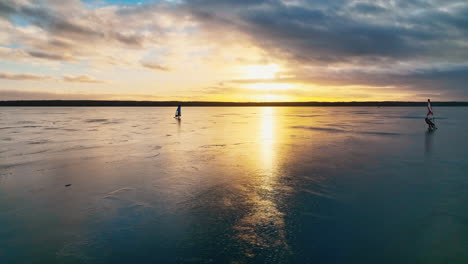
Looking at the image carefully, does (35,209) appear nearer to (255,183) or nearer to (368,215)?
(255,183)

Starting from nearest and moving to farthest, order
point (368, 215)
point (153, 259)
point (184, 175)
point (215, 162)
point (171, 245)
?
1. point (153, 259)
2. point (171, 245)
3. point (368, 215)
4. point (184, 175)
5. point (215, 162)

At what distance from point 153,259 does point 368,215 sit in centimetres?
357

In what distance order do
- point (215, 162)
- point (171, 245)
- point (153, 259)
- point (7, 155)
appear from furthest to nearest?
point (7, 155) → point (215, 162) → point (171, 245) → point (153, 259)

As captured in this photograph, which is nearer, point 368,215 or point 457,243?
point 457,243

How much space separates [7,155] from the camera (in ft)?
33.4

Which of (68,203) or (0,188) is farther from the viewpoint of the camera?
(0,188)

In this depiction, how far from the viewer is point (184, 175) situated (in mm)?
7379

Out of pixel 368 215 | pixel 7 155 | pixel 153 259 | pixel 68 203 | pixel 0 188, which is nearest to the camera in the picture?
pixel 153 259

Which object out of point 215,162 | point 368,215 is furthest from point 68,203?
point 368,215

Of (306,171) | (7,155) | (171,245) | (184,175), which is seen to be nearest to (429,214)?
(306,171)

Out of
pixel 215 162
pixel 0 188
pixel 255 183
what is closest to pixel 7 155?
pixel 0 188

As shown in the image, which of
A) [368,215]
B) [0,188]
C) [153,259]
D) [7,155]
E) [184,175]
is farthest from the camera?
[7,155]

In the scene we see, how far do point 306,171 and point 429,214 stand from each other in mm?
3294

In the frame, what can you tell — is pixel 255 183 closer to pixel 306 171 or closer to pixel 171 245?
pixel 306 171
